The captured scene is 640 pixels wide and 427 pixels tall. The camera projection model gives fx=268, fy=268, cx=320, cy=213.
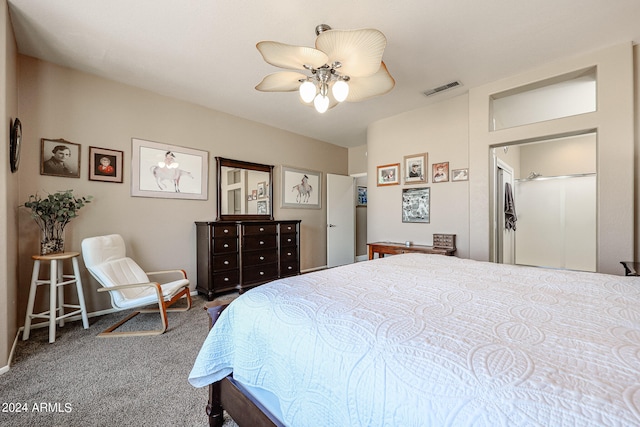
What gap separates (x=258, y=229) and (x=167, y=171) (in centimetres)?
139

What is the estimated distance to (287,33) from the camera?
226 centimetres

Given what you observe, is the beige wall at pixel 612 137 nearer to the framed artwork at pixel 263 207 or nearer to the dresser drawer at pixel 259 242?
the dresser drawer at pixel 259 242

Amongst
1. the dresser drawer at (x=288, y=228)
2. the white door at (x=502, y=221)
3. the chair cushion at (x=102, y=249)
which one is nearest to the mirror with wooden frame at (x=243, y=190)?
the dresser drawer at (x=288, y=228)

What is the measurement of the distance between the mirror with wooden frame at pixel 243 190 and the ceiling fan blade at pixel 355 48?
8.61 feet

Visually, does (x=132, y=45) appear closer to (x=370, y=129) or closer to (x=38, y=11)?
(x=38, y=11)

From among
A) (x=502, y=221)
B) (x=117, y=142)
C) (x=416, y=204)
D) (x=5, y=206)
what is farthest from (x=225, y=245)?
(x=502, y=221)

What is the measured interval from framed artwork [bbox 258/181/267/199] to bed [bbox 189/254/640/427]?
313 cm

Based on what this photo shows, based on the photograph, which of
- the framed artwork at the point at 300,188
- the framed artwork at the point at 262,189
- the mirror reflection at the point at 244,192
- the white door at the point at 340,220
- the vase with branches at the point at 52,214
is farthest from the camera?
the white door at the point at 340,220

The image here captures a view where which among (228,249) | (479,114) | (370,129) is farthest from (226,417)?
(370,129)

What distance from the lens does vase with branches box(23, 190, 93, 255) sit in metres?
2.45

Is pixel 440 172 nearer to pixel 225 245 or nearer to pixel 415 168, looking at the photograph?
pixel 415 168

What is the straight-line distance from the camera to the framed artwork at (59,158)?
2.66 metres

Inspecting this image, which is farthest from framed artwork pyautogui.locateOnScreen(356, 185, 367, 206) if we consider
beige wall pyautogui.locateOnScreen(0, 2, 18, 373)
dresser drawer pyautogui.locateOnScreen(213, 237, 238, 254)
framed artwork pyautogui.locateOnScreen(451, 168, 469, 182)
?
beige wall pyautogui.locateOnScreen(0, 2, 18, 373)

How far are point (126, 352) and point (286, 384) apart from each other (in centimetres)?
198
